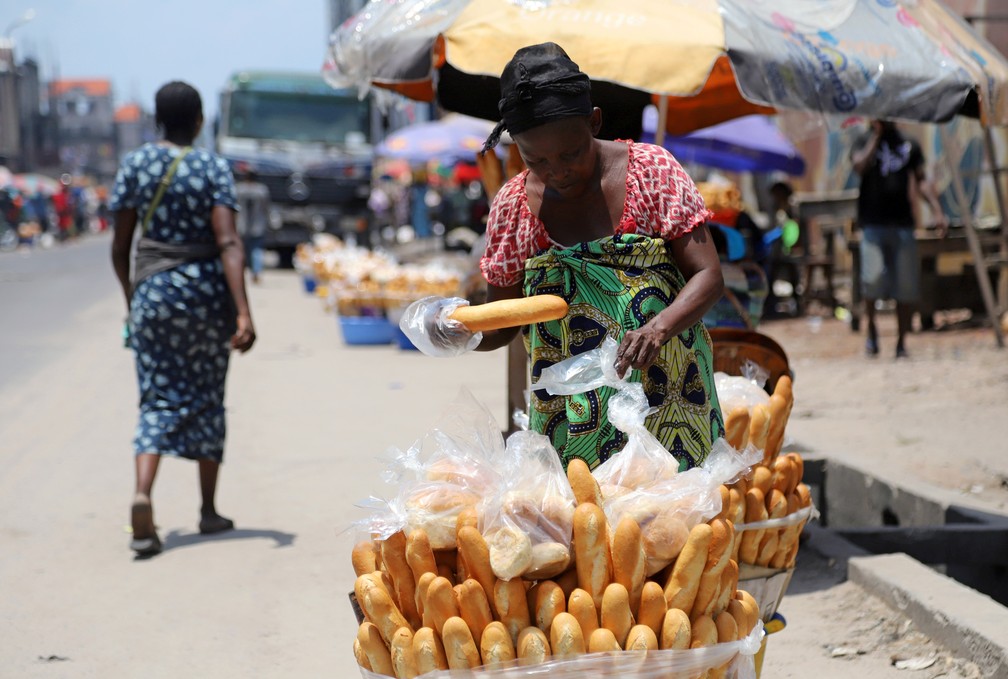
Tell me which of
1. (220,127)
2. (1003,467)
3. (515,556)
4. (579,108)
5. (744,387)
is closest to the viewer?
(515,556)

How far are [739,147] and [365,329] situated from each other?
14.6ft

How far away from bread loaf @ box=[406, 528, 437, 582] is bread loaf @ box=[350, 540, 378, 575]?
181 millimetres

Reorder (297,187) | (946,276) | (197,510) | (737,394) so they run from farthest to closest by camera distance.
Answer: (297,187)
(946,276)
(197,510)
(737,394)

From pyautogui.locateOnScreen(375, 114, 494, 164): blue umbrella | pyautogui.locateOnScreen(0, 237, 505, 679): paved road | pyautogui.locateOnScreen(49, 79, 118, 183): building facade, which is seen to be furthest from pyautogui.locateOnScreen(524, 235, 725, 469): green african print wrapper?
pyautogui.locateOnScreen(49, 79, 118, 183): building facade

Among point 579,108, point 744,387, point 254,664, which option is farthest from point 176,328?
point 579,108

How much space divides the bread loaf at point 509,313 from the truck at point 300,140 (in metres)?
18.3

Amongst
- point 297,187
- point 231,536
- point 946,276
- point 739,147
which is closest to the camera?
point 231,536

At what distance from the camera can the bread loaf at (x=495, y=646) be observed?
2.15m

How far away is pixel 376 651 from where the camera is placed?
229 centimetres

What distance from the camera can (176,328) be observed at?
4.87m

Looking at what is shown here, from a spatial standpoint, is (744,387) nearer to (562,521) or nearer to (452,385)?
(562,521)

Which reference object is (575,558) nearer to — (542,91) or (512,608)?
(512,608)

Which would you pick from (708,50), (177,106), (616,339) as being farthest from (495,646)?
(177,106)

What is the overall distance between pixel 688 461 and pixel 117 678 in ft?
6.41
